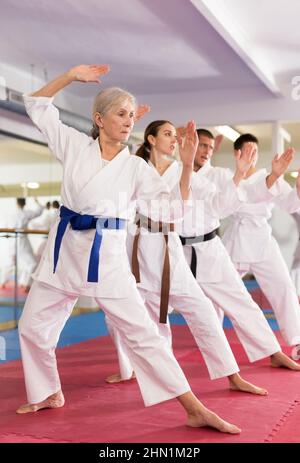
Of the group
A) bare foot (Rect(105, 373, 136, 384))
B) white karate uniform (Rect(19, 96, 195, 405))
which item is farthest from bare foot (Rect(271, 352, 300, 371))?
white karate uniform (Rect(19, 96, 195, 405))

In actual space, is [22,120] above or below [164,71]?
below

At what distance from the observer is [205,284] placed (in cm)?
380

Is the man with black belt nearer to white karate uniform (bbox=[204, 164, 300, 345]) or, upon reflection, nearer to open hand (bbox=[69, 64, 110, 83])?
white karate uniform (bbox=[204, 164, 300, 345])

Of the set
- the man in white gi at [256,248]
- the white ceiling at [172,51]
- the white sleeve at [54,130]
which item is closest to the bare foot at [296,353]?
the man in white gi at [256,248]

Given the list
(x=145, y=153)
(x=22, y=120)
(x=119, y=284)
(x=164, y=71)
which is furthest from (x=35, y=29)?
(x=119, y=284)

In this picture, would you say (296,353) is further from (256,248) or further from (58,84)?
(58,84)

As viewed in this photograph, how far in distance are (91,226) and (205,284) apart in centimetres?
127

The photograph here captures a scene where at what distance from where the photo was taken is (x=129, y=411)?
301cm

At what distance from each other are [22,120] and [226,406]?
4538 millimetres

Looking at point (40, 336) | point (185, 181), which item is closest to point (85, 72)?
point (185, 181)

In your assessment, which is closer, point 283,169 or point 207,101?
point 283,169

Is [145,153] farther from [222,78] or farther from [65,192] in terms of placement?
[222,78]

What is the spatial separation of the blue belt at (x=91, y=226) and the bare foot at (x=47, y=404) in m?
0.71

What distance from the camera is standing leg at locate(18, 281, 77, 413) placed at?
2838mm
